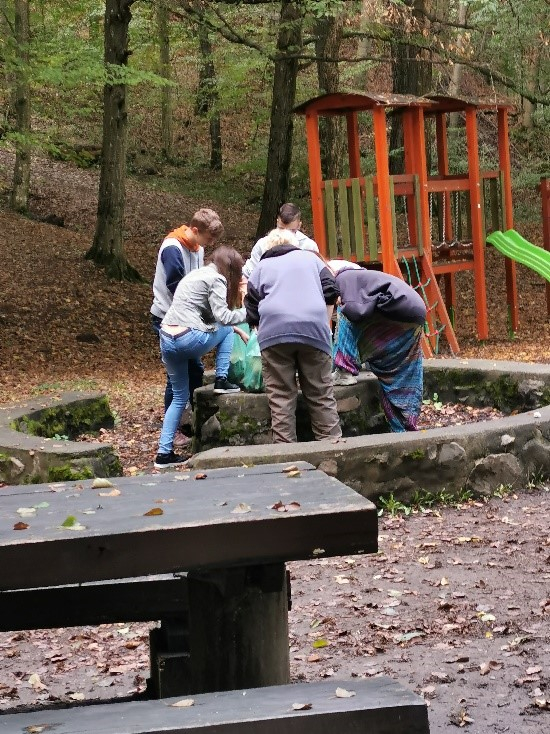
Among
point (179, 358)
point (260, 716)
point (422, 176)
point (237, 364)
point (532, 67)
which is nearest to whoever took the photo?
point (260, 716)

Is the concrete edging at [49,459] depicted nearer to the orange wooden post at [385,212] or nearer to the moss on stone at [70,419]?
the moss on stone at [70,419]

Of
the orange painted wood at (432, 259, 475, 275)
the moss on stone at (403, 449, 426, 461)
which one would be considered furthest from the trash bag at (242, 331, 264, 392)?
the orange painted wood at (432, 259, 475, 275)

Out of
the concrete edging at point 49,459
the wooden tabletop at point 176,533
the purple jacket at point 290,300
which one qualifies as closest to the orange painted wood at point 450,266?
the purple jacket at point 290,300

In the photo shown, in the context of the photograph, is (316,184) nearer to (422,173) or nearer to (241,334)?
(422,173)

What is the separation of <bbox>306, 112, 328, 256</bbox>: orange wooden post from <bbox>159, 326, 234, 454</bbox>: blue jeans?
17.8 ft

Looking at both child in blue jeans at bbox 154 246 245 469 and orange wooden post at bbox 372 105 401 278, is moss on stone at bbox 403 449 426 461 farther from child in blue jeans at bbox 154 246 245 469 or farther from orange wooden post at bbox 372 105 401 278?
orange wooden post at bbox 372 105 401 278

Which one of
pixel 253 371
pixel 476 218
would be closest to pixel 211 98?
pixel 476 218

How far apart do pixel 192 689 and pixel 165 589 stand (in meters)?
0.55

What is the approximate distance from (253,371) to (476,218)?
277 inches

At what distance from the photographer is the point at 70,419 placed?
8.85m

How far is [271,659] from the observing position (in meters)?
3.12

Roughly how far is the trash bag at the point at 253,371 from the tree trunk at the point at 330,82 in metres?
11.0

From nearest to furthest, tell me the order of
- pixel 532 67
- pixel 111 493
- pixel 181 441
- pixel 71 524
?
pixel 71 524 < pixel 111 493 < pixel 181 441 < pixel 532 67

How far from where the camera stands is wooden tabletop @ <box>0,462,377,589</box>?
2.75m
